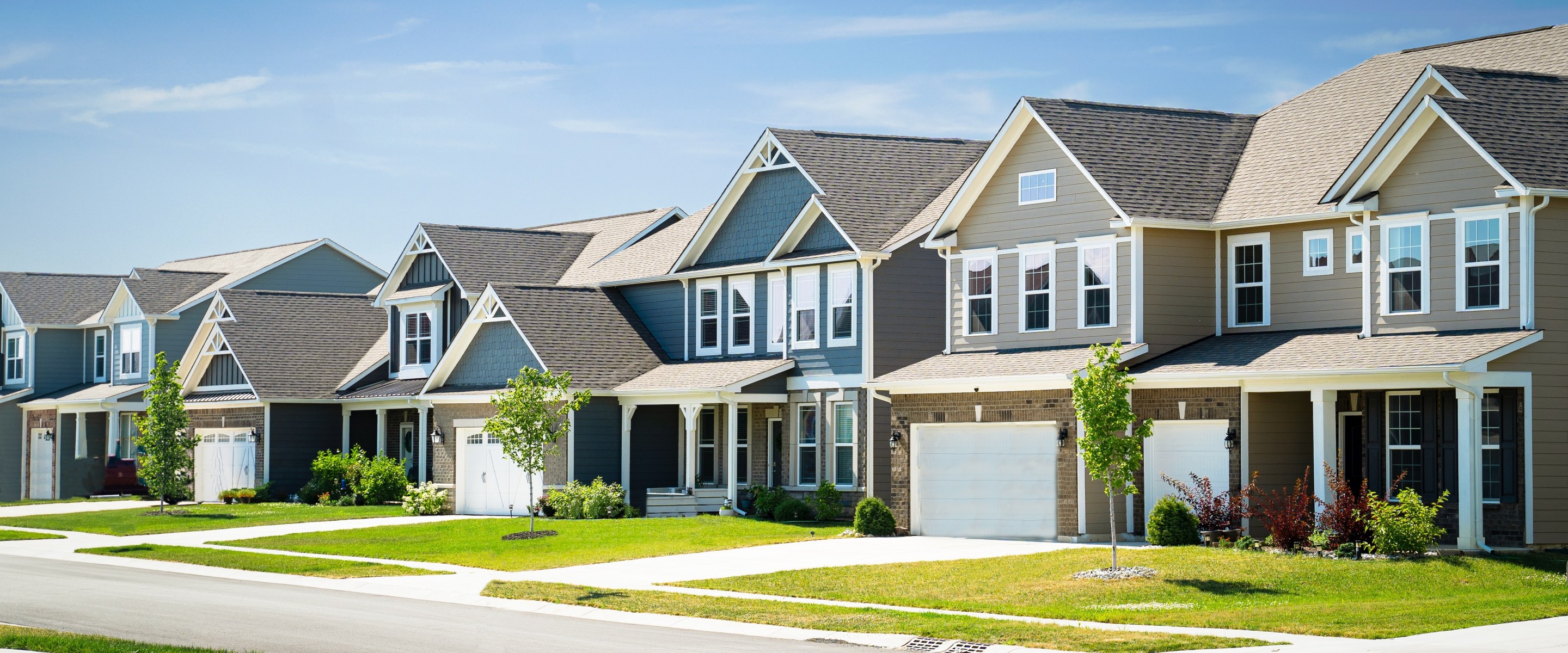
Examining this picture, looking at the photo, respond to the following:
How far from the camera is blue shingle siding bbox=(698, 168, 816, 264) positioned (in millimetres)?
39656

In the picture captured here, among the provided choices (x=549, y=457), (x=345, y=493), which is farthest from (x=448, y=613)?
(x=345, y=493)

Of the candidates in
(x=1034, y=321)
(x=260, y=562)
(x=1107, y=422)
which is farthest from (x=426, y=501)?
(x=1107, y=422)

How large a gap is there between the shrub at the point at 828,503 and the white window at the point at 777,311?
4.24 metres

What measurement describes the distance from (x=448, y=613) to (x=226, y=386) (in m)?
33.1

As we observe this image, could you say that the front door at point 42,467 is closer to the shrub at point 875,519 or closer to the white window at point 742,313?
the white window at point 742,313

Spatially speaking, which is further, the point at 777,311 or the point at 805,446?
the point at 777,311

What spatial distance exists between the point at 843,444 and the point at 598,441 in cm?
657

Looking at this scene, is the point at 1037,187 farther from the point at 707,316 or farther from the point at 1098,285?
the point at 707,316

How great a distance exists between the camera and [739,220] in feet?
136

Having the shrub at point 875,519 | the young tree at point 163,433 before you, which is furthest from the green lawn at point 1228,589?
the young tree at point 163,433

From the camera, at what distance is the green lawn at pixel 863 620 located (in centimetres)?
1766

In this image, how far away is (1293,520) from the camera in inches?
1025

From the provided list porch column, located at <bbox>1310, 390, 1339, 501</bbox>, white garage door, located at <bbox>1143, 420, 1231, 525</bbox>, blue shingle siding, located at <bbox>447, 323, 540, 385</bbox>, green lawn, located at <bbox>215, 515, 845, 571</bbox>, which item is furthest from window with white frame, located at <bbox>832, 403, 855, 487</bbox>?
porch column, located at <bbox>1310, 390, 1339, 501</bbox>

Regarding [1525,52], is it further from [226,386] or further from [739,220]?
[226,386]
